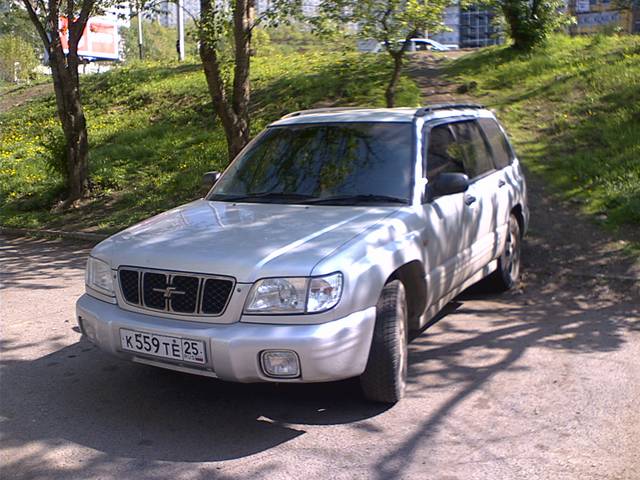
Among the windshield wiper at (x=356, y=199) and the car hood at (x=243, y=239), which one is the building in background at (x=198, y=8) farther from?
the car hood at (x=243, y=239)

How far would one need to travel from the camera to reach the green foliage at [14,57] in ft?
156

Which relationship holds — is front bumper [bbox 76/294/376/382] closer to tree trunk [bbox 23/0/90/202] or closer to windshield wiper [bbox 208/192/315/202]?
windshield wiper [bbox 208/192/315/202]

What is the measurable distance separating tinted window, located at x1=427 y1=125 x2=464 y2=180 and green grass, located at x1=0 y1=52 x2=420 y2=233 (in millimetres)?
6330

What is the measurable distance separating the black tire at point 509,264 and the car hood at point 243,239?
8.43 ft

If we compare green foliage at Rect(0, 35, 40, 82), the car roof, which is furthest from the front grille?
green foliage at Rect(0, 35, 40, 82)

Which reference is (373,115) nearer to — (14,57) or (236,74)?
(236,74)

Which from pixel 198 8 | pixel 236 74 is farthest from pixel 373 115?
pixel 198 8

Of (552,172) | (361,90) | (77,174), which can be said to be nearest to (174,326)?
(552,172)

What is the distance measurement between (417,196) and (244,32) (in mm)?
6211

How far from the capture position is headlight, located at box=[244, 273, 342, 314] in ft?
13.9

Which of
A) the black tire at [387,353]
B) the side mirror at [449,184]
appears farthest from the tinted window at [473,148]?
the black tire at [387,353]

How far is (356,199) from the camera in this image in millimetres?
5383

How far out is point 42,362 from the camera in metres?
5.78

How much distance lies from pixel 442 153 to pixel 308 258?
6.95 feet
